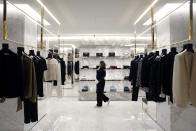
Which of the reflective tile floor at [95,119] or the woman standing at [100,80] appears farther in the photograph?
the woman standing at [100,80]

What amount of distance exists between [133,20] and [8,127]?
472cm

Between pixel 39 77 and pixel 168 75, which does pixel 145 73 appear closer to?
pixel 168 75

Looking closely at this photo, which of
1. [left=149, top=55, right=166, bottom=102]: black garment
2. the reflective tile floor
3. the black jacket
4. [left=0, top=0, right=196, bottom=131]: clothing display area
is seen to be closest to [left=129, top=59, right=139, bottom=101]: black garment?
[left=0, top=0, right=196, bottom=131]: clothing display area

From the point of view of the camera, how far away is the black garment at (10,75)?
94.5 inches

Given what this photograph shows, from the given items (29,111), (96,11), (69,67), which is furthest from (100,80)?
(29,111)

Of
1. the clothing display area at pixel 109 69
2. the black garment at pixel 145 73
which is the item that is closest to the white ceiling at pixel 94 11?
the clothing display area at pixel 109 69

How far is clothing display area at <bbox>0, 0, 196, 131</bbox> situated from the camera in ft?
8.61

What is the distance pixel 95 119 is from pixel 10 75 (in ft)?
9.36

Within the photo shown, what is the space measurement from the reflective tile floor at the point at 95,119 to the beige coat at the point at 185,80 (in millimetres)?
1825

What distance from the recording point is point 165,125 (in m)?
3.91

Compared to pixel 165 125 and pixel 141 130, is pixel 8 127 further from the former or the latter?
pixel 165 125

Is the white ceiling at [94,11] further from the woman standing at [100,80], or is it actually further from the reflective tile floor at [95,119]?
the reflective tile floor at [95,119]

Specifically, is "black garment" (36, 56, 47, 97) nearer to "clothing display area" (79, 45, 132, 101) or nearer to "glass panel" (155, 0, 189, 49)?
"glass panel" (155, 0, 189, 49)

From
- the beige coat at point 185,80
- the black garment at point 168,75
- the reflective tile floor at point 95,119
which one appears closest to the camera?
the beige coat at point 185,80
